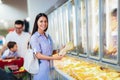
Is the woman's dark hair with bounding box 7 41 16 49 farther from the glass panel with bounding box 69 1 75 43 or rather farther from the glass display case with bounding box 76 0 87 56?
the glass display case with bounding box 76 0 87 56

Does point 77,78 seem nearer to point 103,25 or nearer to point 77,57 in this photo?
point 103,25

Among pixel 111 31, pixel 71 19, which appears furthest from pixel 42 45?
pixel 71 19

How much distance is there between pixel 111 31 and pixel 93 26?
0.51 metres

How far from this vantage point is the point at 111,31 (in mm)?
2496

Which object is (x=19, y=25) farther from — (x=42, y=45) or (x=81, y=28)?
(x=42, y=45)

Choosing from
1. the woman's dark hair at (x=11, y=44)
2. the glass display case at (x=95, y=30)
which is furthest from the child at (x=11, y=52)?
the glass display case at (x=95, y=30)

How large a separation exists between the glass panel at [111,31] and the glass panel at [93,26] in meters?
0.26

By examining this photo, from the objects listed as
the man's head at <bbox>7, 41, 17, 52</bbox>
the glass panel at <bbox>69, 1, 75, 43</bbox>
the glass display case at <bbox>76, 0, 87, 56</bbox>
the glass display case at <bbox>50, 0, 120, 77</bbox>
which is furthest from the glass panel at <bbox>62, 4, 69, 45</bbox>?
the man's head at <bbox>7, 41, 17, 52</bbox>

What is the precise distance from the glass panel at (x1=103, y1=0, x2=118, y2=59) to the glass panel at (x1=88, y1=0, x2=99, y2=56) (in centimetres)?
26

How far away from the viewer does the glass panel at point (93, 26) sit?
9.43 feet

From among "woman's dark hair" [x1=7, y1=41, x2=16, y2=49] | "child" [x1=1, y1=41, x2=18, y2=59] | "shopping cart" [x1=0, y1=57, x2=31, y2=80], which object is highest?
"woman's dark hair" [x1=7, y1=41, x2=16, y2=49]

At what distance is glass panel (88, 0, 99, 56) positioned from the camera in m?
2.88

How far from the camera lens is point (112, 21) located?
2.47 metres

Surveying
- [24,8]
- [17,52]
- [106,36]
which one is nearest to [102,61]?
[106,36]
